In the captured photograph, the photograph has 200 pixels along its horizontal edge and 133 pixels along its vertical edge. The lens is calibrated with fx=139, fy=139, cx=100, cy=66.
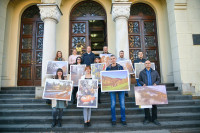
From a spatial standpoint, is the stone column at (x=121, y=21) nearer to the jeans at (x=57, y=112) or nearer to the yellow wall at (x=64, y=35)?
the yellow wall at (x=64, y=35)

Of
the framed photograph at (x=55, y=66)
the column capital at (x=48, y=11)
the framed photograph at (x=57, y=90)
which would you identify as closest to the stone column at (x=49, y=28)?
the column capital at (x=48, y=11)

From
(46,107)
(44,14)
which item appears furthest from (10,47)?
(46,107)

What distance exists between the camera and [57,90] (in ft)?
13.5

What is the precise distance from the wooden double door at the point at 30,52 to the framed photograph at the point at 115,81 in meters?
5.04

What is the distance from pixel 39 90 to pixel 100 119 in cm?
305

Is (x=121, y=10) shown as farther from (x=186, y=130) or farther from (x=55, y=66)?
(x=186, y=130)

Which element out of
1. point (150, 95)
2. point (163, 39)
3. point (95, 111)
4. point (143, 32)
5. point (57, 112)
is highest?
point (143, 32)

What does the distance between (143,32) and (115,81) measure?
5.12 metres

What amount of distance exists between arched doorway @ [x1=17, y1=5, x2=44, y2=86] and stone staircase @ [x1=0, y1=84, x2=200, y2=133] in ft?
6.41

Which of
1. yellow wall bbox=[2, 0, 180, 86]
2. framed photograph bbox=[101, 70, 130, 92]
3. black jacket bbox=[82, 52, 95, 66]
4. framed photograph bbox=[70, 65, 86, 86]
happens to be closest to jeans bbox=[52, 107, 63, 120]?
framed photograph bbox=[70, 65, 86, 86]

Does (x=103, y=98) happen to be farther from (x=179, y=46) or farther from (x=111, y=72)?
(x=179, y=46)

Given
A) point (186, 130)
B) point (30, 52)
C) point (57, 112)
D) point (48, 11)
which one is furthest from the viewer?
point (30, 52)

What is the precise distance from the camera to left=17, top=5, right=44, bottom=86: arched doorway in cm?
781

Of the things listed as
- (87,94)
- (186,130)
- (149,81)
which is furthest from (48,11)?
(186,130)
